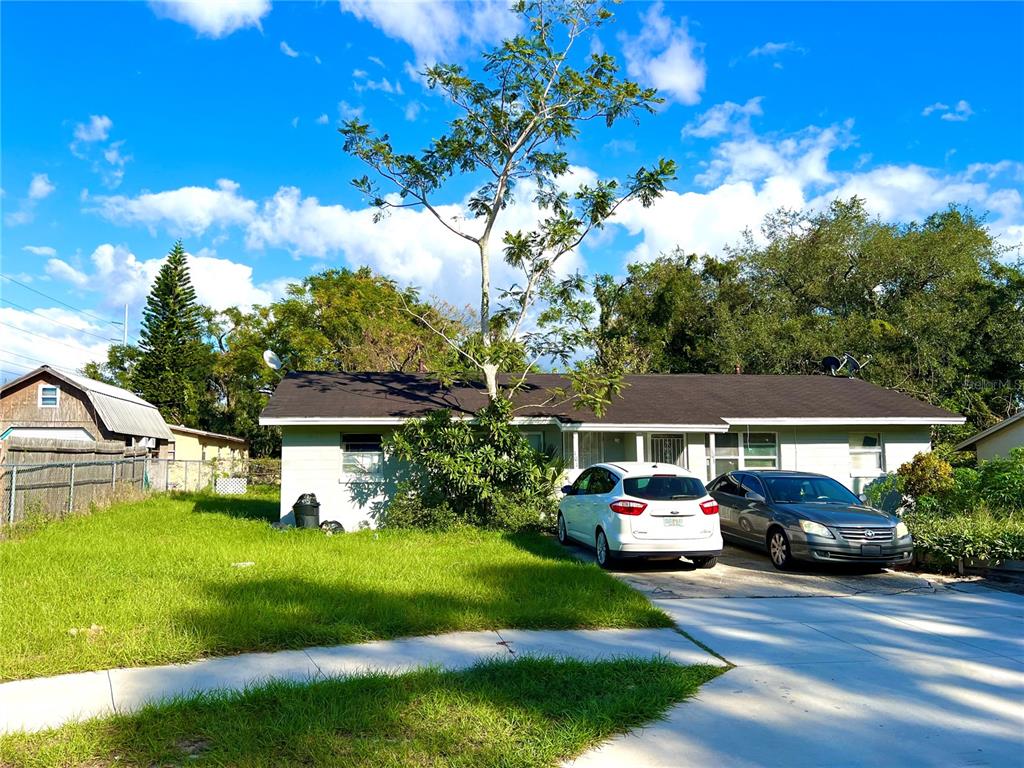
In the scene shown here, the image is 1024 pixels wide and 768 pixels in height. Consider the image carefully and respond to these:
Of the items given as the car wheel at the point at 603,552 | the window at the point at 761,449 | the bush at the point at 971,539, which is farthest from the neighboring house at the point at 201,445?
the bush at the point at 971,539

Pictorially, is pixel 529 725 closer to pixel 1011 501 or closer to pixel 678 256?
pixel 1011 501

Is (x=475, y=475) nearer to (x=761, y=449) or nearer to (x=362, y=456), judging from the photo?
(x=362, y=456)

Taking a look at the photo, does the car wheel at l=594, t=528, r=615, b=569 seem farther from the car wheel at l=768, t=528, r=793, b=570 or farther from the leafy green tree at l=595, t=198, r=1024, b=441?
the leafy green tree at l=595, t=198, r=1024, b=441

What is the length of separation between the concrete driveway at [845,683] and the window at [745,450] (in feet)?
26.8

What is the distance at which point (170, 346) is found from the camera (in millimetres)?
41062

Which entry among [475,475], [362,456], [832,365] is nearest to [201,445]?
[362,456]

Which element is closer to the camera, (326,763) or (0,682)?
(326,763)

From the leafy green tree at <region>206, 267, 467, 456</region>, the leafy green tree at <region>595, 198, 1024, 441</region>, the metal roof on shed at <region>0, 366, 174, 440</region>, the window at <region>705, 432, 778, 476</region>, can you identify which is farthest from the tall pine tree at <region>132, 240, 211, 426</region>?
the window at <region>705, 432, 778, 476</region>

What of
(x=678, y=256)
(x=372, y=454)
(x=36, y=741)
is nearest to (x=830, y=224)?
(x=678, y=256)

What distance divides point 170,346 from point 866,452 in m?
35.9

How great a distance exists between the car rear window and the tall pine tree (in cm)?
3602

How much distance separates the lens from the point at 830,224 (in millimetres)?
34781

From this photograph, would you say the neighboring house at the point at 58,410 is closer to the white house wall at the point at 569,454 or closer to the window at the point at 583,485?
the white house wall at the point at 569,454

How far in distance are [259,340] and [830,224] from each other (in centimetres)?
3028
